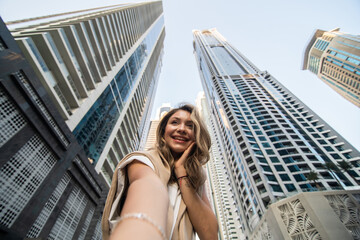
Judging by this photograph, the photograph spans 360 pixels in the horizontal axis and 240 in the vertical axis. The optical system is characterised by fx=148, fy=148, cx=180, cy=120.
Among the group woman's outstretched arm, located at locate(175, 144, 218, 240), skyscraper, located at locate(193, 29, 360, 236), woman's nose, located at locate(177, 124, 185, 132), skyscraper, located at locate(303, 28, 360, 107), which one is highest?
woman's nose, located at locate(177, 124, 185, 132)

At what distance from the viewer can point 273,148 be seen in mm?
35031

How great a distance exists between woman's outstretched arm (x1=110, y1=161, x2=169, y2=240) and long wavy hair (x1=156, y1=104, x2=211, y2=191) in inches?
25.9

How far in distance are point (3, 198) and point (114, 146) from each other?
695 inches

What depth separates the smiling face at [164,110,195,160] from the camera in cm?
216

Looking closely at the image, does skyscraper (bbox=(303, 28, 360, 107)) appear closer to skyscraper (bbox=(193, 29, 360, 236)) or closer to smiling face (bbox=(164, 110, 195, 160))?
skyscraper (bbox=(193, 29, 360, 236))

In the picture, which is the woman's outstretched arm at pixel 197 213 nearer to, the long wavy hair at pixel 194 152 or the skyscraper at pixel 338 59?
the long wavy hair at pixel 194 152

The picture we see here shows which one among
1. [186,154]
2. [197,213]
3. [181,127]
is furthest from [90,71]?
[197,213]

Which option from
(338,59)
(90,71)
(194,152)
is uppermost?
(194,152)

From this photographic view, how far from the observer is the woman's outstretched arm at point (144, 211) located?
0.69 meters

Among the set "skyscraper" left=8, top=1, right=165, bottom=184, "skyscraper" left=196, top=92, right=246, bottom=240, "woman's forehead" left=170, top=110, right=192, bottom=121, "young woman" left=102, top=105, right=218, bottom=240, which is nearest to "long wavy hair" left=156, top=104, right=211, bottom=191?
"young woman" left=102, top=105, right=218, bottom=240

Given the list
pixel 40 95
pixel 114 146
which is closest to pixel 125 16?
pixel 114 146

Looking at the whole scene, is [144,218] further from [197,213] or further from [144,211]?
[197,213]

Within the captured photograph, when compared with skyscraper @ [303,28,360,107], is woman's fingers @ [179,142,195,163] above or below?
above

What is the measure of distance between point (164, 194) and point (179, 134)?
1.27m
